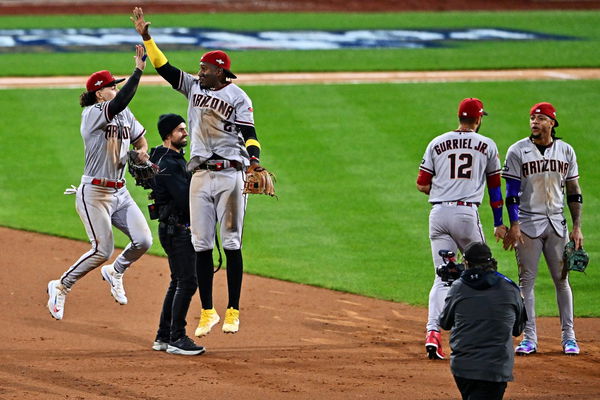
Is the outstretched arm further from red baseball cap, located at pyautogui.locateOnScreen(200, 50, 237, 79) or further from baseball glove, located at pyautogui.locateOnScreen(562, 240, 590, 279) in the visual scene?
baseball glove, located at pyautogui.locateOnScreen(562, 240, 590, 279)

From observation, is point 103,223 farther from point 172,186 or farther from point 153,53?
point 153,53

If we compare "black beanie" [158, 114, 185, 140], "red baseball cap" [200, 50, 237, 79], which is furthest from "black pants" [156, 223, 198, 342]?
"red baseball cap" [200, 50, 237, 79]

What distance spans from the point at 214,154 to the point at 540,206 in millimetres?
2858

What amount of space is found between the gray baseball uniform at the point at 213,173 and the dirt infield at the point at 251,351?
3.68 ft

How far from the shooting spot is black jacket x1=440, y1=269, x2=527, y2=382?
693 cm

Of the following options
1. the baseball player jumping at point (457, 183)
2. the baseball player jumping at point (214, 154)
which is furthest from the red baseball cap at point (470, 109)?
the baseball player jumping at point (214, 154)

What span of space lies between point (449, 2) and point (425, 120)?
13777 millimetres

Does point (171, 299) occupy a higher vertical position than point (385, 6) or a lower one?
lower

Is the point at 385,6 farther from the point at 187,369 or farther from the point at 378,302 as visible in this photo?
the point at 187,369

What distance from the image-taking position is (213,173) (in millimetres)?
8883

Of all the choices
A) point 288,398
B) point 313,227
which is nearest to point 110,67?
point 313,227

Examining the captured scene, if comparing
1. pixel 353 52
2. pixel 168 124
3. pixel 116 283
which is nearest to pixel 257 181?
pixel 168 124

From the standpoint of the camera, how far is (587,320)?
10906mm

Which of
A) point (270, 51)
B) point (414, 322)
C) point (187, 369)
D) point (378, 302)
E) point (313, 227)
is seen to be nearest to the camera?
point (187, 369)
